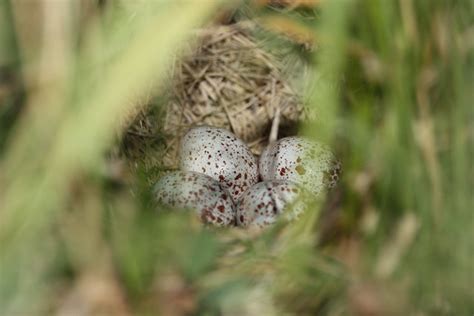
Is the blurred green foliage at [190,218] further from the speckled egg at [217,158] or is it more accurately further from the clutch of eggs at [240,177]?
the speckled egg at [217,158]

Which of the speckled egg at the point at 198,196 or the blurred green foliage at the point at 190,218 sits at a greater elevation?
the blurred green foliage at the point at 190,218

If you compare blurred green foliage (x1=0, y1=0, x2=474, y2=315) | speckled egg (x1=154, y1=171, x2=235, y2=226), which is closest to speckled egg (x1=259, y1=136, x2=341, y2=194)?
speckled egg (x1=154, y1=171, x2=235, y2=226)

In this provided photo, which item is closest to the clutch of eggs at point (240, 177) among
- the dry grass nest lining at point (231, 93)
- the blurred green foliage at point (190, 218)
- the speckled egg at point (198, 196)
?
the speckled egg at point (198, 196)

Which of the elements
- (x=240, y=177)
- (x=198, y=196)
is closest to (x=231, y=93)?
(x=240, y=177)

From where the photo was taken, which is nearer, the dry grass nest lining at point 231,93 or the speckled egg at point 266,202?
the speckled egg at point 266,202

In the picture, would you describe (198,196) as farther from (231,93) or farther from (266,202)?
(231,93)

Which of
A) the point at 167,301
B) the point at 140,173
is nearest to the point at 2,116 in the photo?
the point at 167,301

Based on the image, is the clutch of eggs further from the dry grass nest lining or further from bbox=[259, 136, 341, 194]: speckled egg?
the dry grass nest lining

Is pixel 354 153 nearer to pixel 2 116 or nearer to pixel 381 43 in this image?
pixel 381 43
